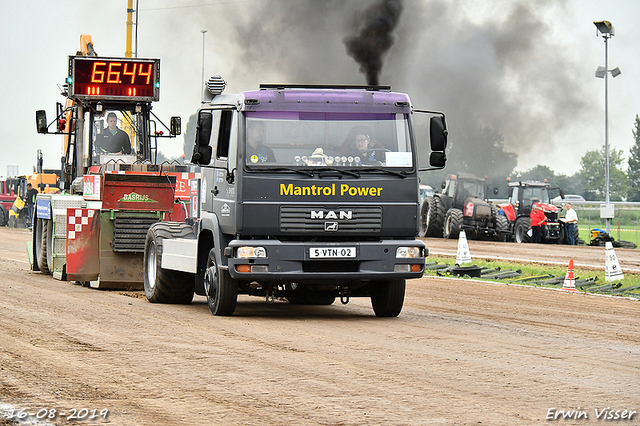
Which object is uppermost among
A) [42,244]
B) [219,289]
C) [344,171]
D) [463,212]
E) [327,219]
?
[344,171]

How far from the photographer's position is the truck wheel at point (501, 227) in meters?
35.3

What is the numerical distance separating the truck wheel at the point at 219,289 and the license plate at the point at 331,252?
3.61ft

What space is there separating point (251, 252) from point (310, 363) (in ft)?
9.55

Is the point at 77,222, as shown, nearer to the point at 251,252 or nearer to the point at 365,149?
the point at 251,252

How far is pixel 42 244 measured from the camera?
59.6ft

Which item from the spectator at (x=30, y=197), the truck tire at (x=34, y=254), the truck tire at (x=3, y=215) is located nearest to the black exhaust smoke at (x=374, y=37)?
the truck tire at (x=34, y=254)

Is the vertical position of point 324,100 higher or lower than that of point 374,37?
lower

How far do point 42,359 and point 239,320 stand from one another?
3.54m

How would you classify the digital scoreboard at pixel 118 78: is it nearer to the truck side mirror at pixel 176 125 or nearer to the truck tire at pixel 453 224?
the truck side mirror at pixel 176 125

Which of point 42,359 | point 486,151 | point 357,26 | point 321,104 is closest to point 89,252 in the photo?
point 321,104

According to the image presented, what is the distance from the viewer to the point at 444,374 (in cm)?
758

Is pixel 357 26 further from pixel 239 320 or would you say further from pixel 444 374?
pixel 444 374

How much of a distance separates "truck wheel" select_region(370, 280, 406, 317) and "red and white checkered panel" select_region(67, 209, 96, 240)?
17.5 feet

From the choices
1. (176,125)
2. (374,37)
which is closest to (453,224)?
(374,37)
